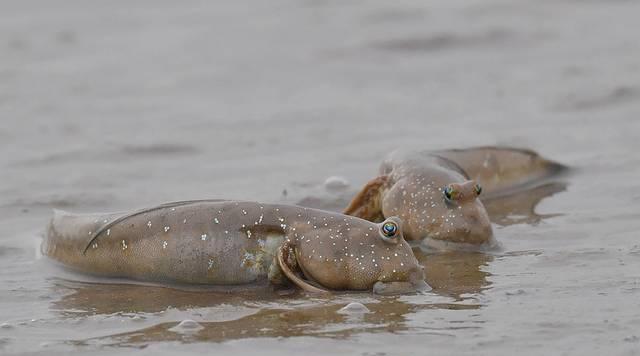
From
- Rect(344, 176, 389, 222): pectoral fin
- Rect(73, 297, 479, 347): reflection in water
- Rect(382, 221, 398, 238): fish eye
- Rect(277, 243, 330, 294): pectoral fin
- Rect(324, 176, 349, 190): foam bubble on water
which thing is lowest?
Rect(73, 297, 479, 347): reflection in water

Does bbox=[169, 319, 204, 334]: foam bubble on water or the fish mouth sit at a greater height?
the fish mouth

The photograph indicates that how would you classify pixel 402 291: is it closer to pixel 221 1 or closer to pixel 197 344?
pixel 197 344

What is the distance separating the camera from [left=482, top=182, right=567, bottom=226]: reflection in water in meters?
6.95

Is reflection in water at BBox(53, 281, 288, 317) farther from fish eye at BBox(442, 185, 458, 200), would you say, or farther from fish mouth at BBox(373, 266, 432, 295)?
fish eye at BBox(442, 185, 458, 200)

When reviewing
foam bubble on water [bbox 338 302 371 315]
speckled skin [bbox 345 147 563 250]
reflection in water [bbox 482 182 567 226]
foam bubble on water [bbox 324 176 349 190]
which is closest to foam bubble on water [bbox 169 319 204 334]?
foam bubble on water [bbox 338 302 371 315]

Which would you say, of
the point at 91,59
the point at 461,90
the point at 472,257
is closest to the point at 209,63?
the point at 91,59

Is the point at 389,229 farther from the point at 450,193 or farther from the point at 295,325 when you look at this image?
the point at 450,193

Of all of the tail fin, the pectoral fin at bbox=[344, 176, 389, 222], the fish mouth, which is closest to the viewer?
the fish mouth

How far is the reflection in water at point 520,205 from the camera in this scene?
6948 mm

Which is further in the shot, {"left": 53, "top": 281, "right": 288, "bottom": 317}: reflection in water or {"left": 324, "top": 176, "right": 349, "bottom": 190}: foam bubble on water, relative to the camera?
{"left": 324, "top": 176, "right": 349, "bottom": 190}: foam bubble on water

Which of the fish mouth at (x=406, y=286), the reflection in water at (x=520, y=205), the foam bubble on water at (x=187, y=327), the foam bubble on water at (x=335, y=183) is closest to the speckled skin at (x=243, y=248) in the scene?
the fish mouth at (x=406, y=286)

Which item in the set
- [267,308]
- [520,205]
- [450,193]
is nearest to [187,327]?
[267,308]

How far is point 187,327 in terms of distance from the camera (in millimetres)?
4996

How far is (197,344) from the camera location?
479 centimetres
